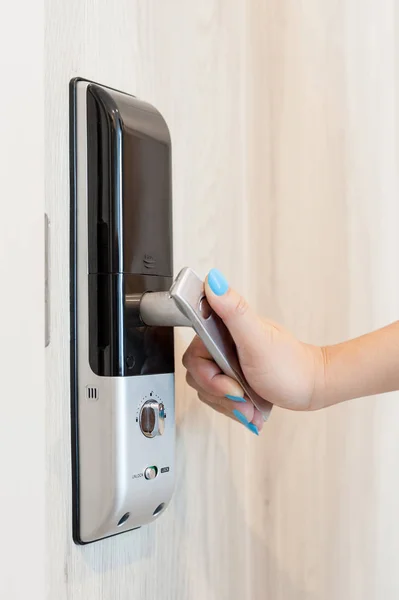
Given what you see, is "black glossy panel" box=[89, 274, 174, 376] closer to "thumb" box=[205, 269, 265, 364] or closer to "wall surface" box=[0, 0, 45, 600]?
"thumb" box=[205, 269, 265, 364]

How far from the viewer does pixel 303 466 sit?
31.1 inches

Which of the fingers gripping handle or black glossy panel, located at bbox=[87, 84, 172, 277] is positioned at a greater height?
black glossy panel, located at bbox=[87, 84, 172, 277]

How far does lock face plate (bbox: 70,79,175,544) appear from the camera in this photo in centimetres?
56

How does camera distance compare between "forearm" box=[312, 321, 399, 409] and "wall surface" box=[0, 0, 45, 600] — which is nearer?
"wall surface" box=[0, 0, 45, 600]

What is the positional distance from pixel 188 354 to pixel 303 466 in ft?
0.76

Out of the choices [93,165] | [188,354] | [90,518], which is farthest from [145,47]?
[90,518]

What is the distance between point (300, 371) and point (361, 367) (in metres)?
0.05

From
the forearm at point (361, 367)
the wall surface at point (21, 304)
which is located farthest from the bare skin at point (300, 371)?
the wall surface at point (21, 304)

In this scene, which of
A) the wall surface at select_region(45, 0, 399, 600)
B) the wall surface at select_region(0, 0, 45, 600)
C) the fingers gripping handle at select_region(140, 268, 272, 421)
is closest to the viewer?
the wall surface at select_region(0, 0, 45, 600)

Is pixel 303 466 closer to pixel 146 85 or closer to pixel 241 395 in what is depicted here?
pixel 241 395

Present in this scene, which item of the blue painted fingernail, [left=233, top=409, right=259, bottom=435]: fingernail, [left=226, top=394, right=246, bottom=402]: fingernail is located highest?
the blue painted fingernail

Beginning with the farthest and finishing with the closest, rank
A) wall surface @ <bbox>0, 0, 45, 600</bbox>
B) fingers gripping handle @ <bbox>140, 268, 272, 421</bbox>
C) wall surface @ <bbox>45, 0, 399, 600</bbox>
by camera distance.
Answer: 1. wall surface @ <bbox>45, 0, 399, 600</bbox>
2. fingers gripping handle @ <bbox>140, 268, 272, 421</bbox>
3. wall surface @ <bbox>0, 0, 45, 600</bbox>

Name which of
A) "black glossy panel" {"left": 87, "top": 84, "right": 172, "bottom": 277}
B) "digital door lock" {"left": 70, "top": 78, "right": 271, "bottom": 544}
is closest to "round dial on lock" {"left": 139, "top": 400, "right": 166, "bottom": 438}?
"digital door lock" {"left": 70, "top": 78, "right": 271, "bottom": 544}

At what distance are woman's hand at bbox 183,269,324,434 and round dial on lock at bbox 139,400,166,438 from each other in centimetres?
5
